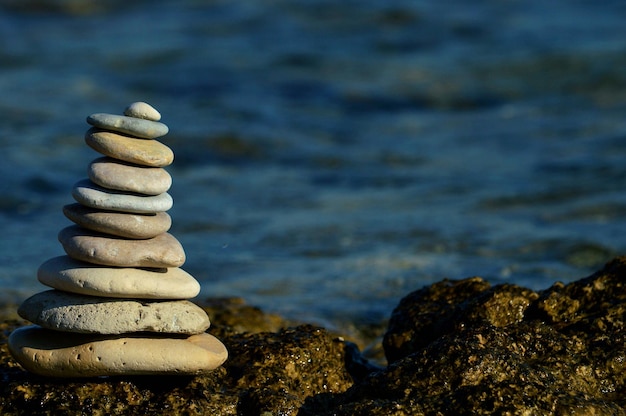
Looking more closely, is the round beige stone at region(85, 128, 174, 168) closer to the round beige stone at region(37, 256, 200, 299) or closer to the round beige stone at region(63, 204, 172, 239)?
the round beige stone at region(63, 204, 172, 239)

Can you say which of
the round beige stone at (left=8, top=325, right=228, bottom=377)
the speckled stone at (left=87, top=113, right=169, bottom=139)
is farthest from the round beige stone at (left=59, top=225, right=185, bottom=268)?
the speckled stone at (left=87, top=113, right=169, bottom=139)

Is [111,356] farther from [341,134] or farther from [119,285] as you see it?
[341,134]

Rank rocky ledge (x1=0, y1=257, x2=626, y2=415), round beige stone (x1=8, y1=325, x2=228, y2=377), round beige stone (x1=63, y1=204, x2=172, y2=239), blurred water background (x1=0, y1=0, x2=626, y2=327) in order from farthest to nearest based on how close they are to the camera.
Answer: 1. blurred water background (x1=0, y1=0, x2=626, y2=327)
2. round beige stone (x1=63, y1=204, x2=172, y2=239)
3. round beige stone (x1=8, y1=325, x2=228, y2=377)
4. rocky ledge (x1=0, y1=257, x2=626, y2=415)

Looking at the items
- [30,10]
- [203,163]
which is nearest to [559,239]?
[203,163]

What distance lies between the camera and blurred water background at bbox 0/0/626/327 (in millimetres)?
7812

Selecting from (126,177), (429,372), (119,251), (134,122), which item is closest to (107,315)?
(119,251)

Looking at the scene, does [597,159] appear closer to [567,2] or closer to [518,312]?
[518,312]

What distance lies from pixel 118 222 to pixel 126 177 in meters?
0.18

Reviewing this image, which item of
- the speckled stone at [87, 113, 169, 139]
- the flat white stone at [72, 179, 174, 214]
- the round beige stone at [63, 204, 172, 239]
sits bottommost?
the round beige stone at [63, 204, 172, 239]

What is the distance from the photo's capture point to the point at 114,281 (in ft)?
12.8

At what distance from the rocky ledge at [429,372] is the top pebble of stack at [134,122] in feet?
3.27

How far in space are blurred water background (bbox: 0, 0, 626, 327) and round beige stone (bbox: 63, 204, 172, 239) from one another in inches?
93.1

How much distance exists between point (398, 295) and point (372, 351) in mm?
1182

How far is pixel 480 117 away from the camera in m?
13.3
